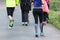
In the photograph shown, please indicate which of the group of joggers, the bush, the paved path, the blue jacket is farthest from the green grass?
the bush

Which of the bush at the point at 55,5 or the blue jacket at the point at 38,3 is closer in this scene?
the blue jacket at the point at 38,3

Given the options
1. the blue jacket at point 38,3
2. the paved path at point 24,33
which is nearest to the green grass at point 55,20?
the paved path at point 24,33

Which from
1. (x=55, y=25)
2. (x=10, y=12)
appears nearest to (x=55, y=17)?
(x=55, y=25)

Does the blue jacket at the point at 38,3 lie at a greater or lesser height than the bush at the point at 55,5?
greater

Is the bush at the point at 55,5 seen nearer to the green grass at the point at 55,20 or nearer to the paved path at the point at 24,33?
the green grass at the point at 55,20

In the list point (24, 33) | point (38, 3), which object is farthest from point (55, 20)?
point (38, 3)

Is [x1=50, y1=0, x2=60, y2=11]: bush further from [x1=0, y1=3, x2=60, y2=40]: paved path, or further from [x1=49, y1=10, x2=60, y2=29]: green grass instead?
[x1=0, y1=3, x2=60, y2=40]: paved path

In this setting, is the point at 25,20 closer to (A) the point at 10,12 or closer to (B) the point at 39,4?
(A) the point at 10,12

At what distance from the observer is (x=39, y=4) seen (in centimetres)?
1212

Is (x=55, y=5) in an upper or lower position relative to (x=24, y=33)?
upper

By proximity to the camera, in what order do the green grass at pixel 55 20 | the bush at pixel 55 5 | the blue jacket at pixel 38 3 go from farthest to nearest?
the bush at pixel 55 5
the green grass at pixel 55 20
the blue jacket at pixel 38 3

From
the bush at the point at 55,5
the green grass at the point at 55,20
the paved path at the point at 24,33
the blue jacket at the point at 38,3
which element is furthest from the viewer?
the bush at the point at 55,5

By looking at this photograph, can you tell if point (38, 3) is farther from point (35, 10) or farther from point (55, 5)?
point (55, 5)

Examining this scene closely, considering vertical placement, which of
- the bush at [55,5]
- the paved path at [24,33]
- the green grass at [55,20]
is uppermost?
the bush at [55,5]
